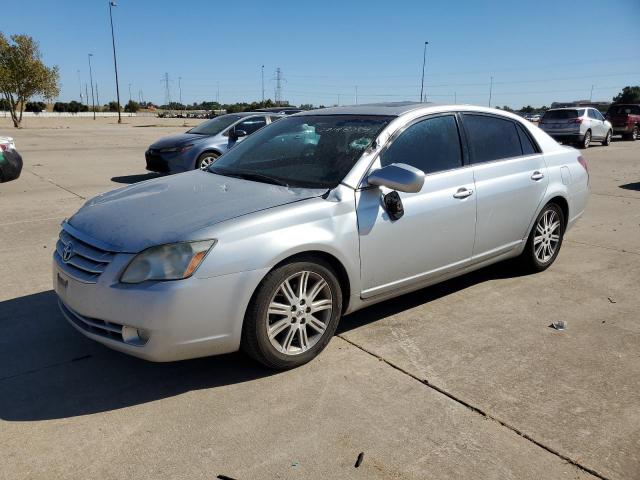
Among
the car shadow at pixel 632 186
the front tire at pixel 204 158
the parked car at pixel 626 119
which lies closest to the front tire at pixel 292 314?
the front tire at pixel 204 158

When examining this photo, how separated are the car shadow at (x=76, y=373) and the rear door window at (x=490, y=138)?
166 cm

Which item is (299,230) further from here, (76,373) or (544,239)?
(544,239)

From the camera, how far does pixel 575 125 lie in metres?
21.7

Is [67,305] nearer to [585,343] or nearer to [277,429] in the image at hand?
[277,429]

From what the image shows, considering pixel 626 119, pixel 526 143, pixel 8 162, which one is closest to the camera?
pixel 526 143

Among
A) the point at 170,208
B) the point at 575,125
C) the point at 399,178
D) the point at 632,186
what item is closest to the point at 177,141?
the point at 170,208

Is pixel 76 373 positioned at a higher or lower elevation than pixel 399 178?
lower

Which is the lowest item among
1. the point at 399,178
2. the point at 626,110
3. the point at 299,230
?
the point at 299,230

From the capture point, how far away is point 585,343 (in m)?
3.77

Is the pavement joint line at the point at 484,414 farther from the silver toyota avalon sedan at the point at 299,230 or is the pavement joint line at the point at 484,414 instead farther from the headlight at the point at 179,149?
the headlight at the point at 179,149

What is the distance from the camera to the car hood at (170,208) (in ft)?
9.93

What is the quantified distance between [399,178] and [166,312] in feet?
5.30

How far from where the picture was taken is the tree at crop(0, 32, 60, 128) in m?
40.3

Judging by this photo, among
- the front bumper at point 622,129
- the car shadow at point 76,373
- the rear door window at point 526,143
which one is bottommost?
the car shadow at point 76,373
